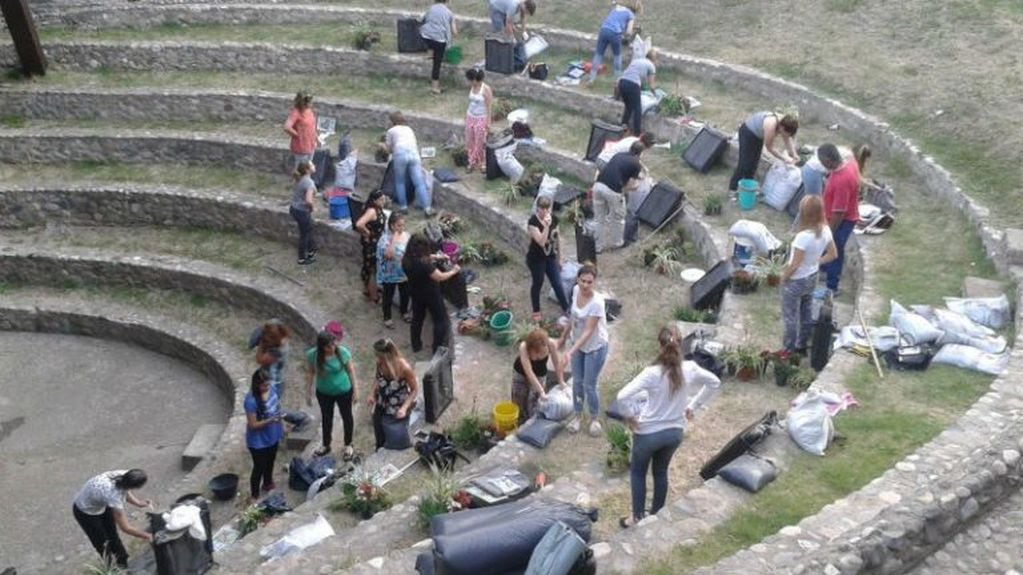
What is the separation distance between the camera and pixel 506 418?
10078mm

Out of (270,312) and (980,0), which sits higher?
(980,0)

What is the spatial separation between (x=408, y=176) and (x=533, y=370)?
228 inches

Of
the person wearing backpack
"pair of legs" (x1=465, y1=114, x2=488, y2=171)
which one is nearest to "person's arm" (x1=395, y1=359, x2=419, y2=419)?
the person wearing backpack

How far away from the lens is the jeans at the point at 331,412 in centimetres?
1049

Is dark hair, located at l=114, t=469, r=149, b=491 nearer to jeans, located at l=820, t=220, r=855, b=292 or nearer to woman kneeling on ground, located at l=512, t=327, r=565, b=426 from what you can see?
woman kneeling on ground, located at l=512, t=327, r=565, b=426

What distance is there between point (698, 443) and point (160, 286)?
9383 mm

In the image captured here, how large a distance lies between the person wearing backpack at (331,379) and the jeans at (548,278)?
2.67m

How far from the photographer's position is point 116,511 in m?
9.48

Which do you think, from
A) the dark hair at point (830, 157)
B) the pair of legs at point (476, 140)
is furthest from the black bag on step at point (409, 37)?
the dark hair at point (830, 157)

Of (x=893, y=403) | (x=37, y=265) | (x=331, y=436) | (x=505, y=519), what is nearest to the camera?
(x=505, y=519)

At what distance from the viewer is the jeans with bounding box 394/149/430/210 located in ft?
48.2

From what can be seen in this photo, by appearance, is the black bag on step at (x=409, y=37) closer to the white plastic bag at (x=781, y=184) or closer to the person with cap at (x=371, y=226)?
the person with cap at (x=371, y=226)

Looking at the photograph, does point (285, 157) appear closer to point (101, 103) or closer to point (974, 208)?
point (101, 103)

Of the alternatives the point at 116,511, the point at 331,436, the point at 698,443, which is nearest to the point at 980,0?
the point at 698,443
